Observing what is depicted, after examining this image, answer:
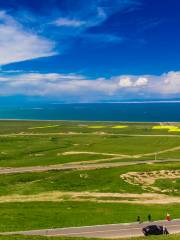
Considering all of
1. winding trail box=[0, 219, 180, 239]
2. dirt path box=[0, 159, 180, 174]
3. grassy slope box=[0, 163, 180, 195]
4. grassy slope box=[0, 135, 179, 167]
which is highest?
grassy slope box=[0, 135, 179, 167]

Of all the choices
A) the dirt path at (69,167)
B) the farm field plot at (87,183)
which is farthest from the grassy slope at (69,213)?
the dirt path at (69,167)

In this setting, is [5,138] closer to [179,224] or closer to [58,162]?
[58,162]

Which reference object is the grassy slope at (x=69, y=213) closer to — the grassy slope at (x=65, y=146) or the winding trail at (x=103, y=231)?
the winding trail at (x=103, y=231)

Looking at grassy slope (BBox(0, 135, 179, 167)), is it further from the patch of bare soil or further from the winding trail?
the winding trail

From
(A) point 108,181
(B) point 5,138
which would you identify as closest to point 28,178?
(A) point 108,181

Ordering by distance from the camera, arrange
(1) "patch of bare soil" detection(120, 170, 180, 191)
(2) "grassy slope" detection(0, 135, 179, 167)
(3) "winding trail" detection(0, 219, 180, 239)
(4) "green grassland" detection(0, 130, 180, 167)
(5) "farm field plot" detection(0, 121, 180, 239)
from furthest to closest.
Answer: (4) "green grassland" detection(0, 130, 180, 167), (2) "grassy slope" detection(0, 135, 179, 167), (1) "patch of bare soil" detection(120, 170, 180, 191), (5) "farm field plot" detection(0, 121, 180, 239), (3) "winding trail" detection(0, 219, 180, 239)

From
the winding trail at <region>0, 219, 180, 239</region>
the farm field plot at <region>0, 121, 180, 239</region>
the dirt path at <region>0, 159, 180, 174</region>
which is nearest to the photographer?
the winding trail at <region>0, 219, 180, 239</region>

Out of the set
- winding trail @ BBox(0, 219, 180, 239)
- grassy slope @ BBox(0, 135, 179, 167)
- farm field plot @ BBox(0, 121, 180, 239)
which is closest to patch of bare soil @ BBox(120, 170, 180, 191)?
farm field plot @ BBox(0, 121, 180, 239)

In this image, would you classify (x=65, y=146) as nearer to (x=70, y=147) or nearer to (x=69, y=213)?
(x=70, y=147)

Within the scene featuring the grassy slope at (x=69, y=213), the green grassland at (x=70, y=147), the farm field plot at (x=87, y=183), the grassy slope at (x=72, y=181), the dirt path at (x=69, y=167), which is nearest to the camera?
the grassy slope at (x=69, y=213)
